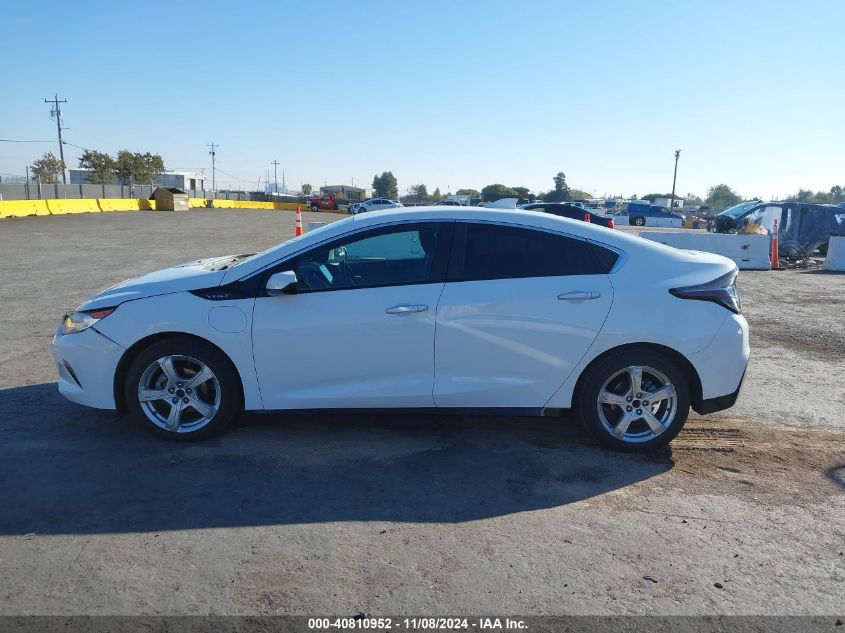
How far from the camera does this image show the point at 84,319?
14.9 ft

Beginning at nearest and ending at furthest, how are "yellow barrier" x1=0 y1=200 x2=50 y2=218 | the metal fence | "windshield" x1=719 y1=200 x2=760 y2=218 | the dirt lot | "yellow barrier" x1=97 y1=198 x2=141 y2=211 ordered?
the dirt lot
"windshield" x1=719 y1=200 x2=760 y2=218
"yellow barrier" x1=0 y1=200 x2=50 y2=218
the metal fence
"yellow barrier" x1=97 y1=198 x2=141 y2=211

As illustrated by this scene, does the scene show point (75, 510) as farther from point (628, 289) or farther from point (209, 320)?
point (628, 289)

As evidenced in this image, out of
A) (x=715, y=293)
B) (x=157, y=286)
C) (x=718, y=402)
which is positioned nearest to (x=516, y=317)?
(x=715, y=293)

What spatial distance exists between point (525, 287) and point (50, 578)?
10.2 ft

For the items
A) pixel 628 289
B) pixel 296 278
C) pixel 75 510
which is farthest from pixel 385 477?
pixel 628 289

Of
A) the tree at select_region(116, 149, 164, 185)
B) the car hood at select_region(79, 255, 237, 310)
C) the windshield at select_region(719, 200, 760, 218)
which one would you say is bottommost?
the car hood at select_region(79, 255, 237, 310)

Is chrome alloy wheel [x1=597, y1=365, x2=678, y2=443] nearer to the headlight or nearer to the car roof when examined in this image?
the car roof

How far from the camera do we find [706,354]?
14.2 ft

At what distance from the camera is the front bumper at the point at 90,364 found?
4441 mm

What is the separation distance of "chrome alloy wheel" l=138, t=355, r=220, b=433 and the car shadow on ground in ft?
0.57

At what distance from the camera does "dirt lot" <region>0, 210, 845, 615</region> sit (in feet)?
9.60

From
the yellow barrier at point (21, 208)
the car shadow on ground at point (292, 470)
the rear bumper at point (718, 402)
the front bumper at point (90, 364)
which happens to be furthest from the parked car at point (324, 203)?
the rear bumper at point (718, 402)

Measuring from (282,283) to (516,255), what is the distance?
5.26 feet

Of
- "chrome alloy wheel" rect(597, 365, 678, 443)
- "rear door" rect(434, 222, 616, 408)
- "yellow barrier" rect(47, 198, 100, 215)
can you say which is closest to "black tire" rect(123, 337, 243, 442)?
"rear door" rect(434, 222, 616, 408)
